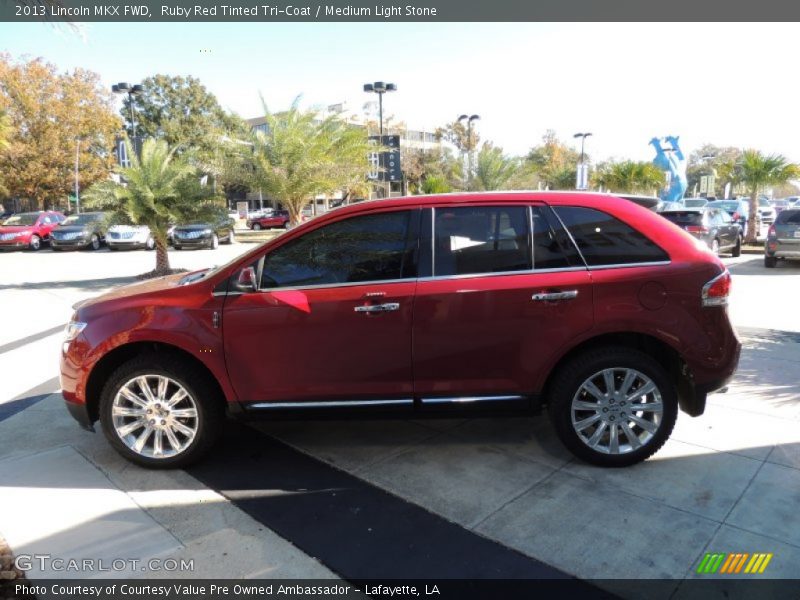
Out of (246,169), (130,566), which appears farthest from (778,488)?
(246,169)

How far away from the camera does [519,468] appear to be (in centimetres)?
377

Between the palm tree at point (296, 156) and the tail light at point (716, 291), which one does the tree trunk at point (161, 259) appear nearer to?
the palm tree at point (296, 156)

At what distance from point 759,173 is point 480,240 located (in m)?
20.2

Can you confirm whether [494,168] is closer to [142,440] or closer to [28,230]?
[28,230]

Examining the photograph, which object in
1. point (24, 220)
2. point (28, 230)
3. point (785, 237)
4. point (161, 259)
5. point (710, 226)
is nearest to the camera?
point (785, 237)

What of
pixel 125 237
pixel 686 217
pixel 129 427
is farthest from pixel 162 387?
pixel 125 237

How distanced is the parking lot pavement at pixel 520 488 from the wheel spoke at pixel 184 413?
0.40 m

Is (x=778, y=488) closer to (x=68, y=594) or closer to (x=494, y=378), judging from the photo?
(x=494, y=378)

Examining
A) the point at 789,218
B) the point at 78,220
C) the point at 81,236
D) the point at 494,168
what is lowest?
the point at 81,236

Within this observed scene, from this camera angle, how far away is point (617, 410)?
364 cm

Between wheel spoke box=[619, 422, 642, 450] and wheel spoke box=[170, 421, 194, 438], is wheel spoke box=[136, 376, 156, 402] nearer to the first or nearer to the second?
wheel spoke box=[170, 421, 194, 438]

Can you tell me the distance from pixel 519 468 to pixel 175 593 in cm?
218

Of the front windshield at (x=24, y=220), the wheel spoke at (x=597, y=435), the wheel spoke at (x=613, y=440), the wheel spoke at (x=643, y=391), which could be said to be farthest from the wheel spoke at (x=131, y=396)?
the front windshield at (x=24, y=220)

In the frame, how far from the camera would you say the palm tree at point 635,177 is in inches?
1082
